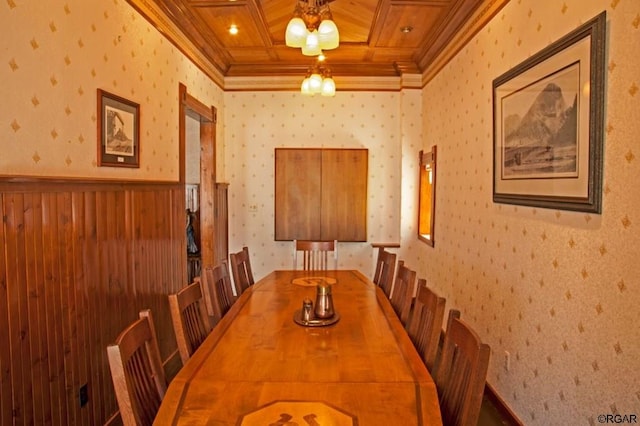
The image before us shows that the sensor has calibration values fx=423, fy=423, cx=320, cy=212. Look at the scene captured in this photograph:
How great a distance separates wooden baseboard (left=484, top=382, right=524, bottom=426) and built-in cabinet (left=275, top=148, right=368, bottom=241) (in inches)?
100

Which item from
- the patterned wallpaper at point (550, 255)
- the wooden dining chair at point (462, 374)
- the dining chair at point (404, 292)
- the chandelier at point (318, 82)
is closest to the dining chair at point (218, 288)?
the dining chair at point (404, 292)

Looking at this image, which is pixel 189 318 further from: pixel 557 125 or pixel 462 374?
pixel 557 125

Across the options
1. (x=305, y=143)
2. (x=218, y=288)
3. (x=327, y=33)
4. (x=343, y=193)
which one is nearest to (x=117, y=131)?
(x=218, y=288)

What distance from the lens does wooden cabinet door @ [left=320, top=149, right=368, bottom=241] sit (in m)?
5.14

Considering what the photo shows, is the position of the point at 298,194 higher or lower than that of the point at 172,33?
lower

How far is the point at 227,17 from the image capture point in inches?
144

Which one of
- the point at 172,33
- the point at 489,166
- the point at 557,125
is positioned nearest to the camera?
the point at 557,125

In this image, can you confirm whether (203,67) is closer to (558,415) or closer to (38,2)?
(38,2)

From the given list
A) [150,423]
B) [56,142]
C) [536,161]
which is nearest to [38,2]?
[56,142]

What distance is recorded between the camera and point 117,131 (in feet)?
8.49

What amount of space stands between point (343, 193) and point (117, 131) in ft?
9.83

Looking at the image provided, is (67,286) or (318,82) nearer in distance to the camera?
(67,286)

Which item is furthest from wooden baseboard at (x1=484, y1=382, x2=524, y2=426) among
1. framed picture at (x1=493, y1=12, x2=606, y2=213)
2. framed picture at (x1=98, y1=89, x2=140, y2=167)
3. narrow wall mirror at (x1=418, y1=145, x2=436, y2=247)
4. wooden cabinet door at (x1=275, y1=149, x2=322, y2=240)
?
framed picture at (x1=98, y1=89, x2=140, y2=167)

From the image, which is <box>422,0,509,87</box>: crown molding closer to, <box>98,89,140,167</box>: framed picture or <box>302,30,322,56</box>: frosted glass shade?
<box>302,30,322,56</box>: frosted glass shade
